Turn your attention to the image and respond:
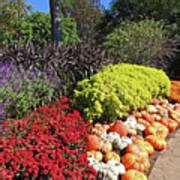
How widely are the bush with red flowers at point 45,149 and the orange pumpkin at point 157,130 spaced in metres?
1.17

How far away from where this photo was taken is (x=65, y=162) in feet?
7.69

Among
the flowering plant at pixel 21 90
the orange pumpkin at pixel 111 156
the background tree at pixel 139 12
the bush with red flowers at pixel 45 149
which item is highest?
the background tree at pixel 139 12

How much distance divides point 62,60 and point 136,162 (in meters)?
2.55

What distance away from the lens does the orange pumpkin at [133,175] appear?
2.63 metres

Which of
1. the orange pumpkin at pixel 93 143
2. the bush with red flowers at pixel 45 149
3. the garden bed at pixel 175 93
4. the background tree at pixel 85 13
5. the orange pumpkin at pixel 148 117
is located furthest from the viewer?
the background tree at pixel 85 13

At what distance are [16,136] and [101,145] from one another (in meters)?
1.01

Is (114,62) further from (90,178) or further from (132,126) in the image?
(90,178)

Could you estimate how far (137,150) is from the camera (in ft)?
10.1

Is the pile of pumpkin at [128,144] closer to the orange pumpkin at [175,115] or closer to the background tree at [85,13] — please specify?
the orange pumpkin at [175,115]

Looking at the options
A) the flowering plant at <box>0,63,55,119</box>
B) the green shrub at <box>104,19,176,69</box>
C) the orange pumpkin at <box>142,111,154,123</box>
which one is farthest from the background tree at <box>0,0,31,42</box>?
the orange pumpkin at <box>142,111,154,123</box>

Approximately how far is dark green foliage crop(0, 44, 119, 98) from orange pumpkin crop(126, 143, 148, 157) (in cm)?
177

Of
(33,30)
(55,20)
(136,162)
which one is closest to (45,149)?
(136,162)

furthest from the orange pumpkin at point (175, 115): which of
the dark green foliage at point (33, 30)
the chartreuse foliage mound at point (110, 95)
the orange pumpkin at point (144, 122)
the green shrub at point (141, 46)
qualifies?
the dark green foliage at point (33, 30)

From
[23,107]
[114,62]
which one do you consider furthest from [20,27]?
[23,107]
